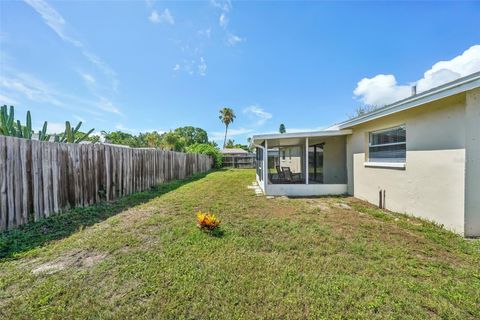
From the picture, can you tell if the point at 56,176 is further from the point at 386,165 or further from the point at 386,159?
the point at 386,159

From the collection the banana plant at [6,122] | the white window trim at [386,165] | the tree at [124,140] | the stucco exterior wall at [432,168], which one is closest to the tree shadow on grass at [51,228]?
the banana plant at [6,122]

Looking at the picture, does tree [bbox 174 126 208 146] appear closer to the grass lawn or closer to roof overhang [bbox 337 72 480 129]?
roof overhang [bbox 337 72 480 129]

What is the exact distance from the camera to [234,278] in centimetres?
264

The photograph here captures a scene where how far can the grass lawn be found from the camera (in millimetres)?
2113

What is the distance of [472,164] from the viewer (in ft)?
13.1

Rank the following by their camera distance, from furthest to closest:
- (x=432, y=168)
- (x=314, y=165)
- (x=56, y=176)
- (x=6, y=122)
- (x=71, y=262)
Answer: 1. (x=314, y=165)
2. (x=6, y=122)
3. (x=56, y=176)
4. (x=432, y=168)
5. (x=71, y=262)

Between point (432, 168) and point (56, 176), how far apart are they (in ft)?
30.6

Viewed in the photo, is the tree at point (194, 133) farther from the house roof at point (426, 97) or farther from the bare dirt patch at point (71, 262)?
the bare dirt patch at point (71, 262)

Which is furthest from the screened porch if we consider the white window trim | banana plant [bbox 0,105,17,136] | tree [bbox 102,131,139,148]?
tree [bbox 102,131,139,148]

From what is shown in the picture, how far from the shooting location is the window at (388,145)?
5953 mm

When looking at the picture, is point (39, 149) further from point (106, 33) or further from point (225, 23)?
point (225, 23)

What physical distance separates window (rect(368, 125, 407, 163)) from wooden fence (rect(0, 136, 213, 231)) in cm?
951

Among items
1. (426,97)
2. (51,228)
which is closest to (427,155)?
(426,97)

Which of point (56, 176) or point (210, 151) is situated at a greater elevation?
point (210, 151)
